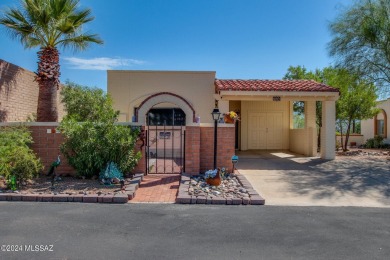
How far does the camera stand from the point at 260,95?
13391 millimetres

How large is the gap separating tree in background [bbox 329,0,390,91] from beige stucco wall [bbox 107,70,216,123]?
19.1ft

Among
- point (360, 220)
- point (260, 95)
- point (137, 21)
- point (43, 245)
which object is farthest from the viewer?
point (137, 21)

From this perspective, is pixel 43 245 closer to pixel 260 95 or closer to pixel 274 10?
pixel 260 95

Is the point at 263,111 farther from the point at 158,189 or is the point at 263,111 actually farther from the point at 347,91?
the point at 158,189

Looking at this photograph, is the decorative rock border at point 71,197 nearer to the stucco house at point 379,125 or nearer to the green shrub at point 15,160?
the green shrub at point 15,160

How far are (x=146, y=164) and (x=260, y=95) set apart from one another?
613 cm

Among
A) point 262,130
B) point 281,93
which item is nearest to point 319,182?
point 281,93

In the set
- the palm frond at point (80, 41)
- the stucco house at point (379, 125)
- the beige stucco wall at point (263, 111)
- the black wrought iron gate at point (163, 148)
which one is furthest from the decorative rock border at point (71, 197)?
the stucco house at point (379, 125)

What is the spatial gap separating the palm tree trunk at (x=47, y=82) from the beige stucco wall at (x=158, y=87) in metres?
4.24

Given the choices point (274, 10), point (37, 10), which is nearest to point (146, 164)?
point (37, 10)

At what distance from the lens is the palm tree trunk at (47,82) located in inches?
423

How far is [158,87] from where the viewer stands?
15156 mm

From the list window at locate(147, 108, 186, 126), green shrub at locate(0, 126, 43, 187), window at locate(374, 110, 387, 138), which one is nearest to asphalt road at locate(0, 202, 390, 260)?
green shrub at locate(0, 126, 43, 187)

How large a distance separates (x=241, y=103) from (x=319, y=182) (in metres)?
9.94
